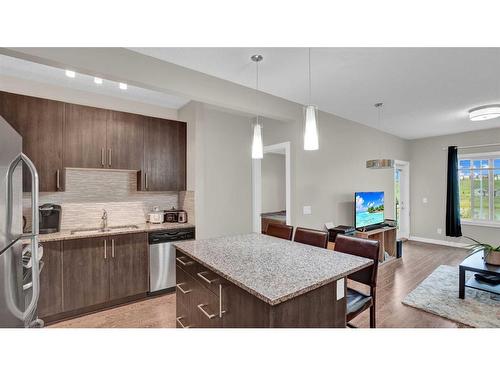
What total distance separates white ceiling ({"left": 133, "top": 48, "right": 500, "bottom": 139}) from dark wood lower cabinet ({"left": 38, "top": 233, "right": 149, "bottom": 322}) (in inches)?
76.8

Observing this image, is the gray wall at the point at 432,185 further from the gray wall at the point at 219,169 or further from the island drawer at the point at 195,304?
the island drawer at the point at 195,304

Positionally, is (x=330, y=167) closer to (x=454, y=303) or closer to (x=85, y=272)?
(x=454, y=303)

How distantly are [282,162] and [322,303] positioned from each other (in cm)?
450

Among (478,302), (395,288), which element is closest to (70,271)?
(395,288)

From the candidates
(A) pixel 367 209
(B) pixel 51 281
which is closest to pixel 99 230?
(B) pixel 51 281

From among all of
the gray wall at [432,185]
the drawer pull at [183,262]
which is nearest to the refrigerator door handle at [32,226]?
the drawer pull at [183,262]

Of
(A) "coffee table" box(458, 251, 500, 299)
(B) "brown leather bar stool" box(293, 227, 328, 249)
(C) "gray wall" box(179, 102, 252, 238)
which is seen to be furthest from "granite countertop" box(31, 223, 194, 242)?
(A) "coffee table" box(458, 251, 500, 299)

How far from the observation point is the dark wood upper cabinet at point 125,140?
107 inches

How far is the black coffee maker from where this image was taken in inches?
95.0

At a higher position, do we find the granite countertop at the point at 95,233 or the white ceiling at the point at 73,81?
the white ceiling at the point at 73,81

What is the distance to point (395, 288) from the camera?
305 cm

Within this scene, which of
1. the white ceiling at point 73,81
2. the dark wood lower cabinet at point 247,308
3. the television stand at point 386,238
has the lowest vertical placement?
the television stand at point 386,238

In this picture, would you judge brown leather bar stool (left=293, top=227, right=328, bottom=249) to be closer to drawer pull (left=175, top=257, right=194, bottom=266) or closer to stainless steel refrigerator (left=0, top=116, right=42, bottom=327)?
drawer pull (left=175, top=257, right=194, bottom=266)

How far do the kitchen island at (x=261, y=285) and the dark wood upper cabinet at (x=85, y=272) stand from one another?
1157 mm
